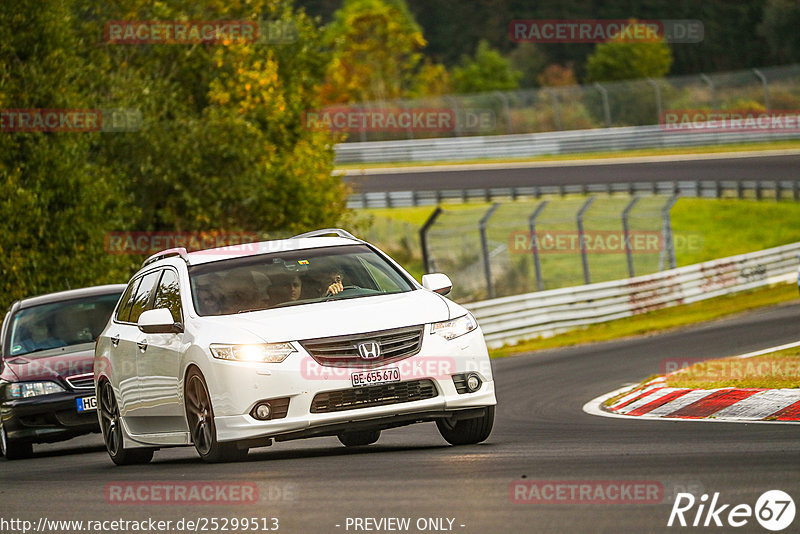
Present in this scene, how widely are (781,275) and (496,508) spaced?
26430 millimetres

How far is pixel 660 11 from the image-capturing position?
96.4 m

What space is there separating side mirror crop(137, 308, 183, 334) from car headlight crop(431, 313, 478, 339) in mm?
Result: 1837

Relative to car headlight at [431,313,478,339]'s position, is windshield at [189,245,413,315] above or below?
above

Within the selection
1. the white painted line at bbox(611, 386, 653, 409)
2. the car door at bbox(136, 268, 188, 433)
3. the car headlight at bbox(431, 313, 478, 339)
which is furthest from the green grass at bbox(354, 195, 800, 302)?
the car headlight at bbox(431, 313, 478, 339)

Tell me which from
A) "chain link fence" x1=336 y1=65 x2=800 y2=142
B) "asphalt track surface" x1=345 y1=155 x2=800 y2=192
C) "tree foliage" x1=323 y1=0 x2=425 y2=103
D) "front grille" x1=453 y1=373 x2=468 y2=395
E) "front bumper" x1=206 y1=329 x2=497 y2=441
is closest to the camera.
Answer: "front bumper" x1=206 y1=329 x2=497 y2=441

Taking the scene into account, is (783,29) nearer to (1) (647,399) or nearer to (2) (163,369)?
(1) (647,399)

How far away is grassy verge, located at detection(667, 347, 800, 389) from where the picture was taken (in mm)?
11891

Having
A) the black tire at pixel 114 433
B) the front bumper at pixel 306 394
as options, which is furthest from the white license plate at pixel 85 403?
the front bumper at pixel 306 394

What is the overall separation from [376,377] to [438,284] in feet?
4.01

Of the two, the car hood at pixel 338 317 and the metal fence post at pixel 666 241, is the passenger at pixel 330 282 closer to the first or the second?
the car hood at pixel 338 317

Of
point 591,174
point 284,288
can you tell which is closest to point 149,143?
point 284,288

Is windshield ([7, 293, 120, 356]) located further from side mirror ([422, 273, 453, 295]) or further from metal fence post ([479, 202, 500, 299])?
metal fence post ([479, 202, 500, 299])

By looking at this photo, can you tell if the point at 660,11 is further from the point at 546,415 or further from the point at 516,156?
the point at 546,415

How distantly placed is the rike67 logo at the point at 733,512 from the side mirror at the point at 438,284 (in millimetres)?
3790
